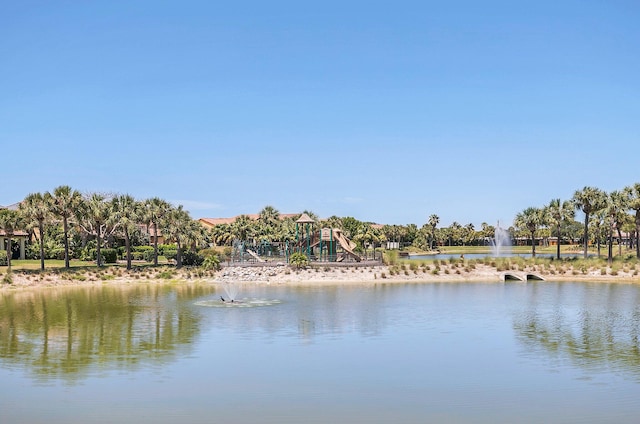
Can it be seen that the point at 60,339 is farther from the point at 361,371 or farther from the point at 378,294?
the point at 378,294

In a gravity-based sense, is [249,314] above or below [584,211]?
below

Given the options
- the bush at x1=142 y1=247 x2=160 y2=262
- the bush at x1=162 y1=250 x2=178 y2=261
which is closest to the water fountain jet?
the bush at x1=162 y1=250 x2=178 y2=261

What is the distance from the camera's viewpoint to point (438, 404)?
15.6 metres

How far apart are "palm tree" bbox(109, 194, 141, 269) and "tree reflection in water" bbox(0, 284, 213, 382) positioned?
530 inches

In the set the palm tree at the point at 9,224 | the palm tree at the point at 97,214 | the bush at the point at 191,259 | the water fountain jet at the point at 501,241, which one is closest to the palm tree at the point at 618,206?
the water fountain jet at the point at 501,241

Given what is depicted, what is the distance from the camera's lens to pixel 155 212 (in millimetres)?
62000

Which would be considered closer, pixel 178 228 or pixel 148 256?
pixel 178 228

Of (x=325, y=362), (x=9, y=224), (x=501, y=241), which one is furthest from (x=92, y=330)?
(x=501, y=241)

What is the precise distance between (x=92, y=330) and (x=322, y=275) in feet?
93.5

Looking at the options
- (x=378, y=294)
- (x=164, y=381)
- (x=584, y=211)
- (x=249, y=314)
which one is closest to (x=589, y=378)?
(x=164, y=381)

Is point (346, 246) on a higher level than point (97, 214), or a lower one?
lower

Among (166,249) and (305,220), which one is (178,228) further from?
(166,249)

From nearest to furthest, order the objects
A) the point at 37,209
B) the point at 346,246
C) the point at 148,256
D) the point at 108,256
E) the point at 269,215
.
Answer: the point at 37,209
the point at 346,246
the point at 108,256
the point at 148,256
the point at 269,215

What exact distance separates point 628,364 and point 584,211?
49.1 meters
